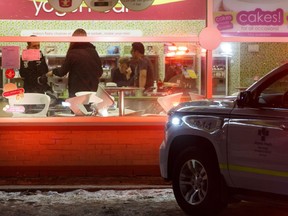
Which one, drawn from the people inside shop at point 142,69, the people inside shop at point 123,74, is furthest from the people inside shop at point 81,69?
the people inside shop at point 142,69

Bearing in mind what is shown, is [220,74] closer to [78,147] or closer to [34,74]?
[78,147]

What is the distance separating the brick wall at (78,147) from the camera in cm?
973

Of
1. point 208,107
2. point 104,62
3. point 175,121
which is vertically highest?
point 104,62

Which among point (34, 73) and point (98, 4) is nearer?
point (98, 4)

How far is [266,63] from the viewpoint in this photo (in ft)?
34.3

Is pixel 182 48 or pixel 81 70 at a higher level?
pixel 182 48

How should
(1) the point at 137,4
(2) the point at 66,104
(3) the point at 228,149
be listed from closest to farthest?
1. (3) the point at 228,149
2. (1) the point at 137,4
3. (2) the point at 66,104

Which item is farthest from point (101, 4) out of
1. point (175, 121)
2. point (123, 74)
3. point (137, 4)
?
point (175, 121)

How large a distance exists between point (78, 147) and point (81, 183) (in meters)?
0.69

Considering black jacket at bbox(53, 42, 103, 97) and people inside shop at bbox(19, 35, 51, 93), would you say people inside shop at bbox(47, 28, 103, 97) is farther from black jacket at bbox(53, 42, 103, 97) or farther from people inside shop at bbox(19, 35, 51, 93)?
people inside shop at bbox(19, 35, 51, 93)

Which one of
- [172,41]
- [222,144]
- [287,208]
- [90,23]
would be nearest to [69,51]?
[90,23]

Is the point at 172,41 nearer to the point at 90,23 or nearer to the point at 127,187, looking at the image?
the point at 90,23

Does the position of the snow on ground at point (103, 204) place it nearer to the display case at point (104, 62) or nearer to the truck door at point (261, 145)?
the truck door at point (261, 145)

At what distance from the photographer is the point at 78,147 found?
9.73 metres
